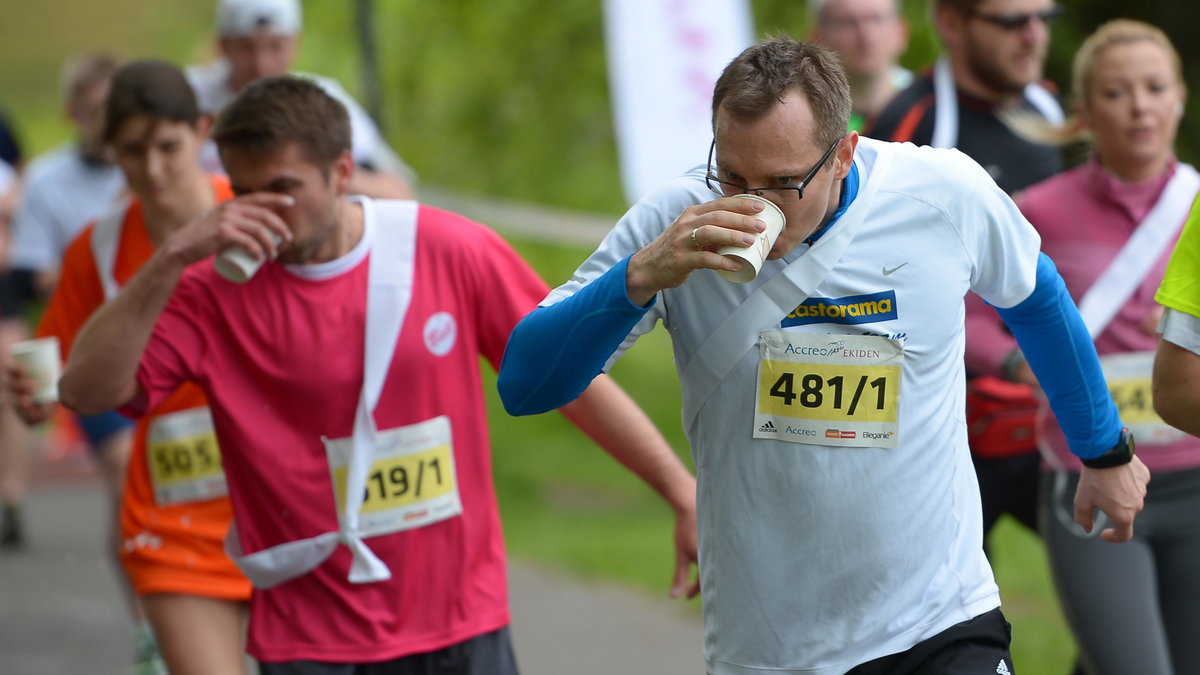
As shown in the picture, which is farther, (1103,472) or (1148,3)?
(1148,3)

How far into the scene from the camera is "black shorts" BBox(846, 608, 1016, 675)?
133 inches

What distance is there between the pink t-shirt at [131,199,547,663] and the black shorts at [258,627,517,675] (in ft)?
0.10

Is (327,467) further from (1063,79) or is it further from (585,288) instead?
(1063,79)

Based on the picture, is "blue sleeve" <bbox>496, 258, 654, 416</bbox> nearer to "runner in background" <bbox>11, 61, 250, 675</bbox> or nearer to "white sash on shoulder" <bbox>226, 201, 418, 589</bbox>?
"white sash on shoulder" <bbox>226, 201, 418, 589</bbox>

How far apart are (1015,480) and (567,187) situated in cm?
952

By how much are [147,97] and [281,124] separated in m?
1.09

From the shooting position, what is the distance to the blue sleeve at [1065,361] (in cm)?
354

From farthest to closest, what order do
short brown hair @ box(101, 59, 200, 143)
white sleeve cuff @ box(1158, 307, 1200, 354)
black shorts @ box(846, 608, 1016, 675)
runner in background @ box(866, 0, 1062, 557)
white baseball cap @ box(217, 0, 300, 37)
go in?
white baseball cap @ box(217, 0, 300, 37) → runner in background @ box(866, 0, 1062, 557) → short brown hair @ box(101, 59, 200, 143) → white sleeve cuff @ box(1158, 307, 1200, 354) → black shorts @ box(846, 608, 1016, 675)

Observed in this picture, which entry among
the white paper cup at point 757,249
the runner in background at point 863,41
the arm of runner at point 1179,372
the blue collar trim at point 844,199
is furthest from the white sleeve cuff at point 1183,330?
the runner in background at point 863,41

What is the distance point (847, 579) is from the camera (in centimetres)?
335

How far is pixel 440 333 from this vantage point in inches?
168

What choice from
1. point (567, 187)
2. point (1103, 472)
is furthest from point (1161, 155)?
point (567, 187)

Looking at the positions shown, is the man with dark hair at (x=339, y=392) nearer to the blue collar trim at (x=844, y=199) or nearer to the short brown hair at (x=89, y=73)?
the blue collar trim at (x=844, y=199)

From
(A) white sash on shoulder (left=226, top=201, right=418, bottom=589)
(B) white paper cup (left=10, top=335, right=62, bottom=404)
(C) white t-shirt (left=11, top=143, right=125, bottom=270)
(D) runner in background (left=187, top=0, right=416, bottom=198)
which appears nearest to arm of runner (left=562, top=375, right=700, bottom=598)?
(A) white sash on shoulder (left=226, top=201, right=418, bottom=589)
